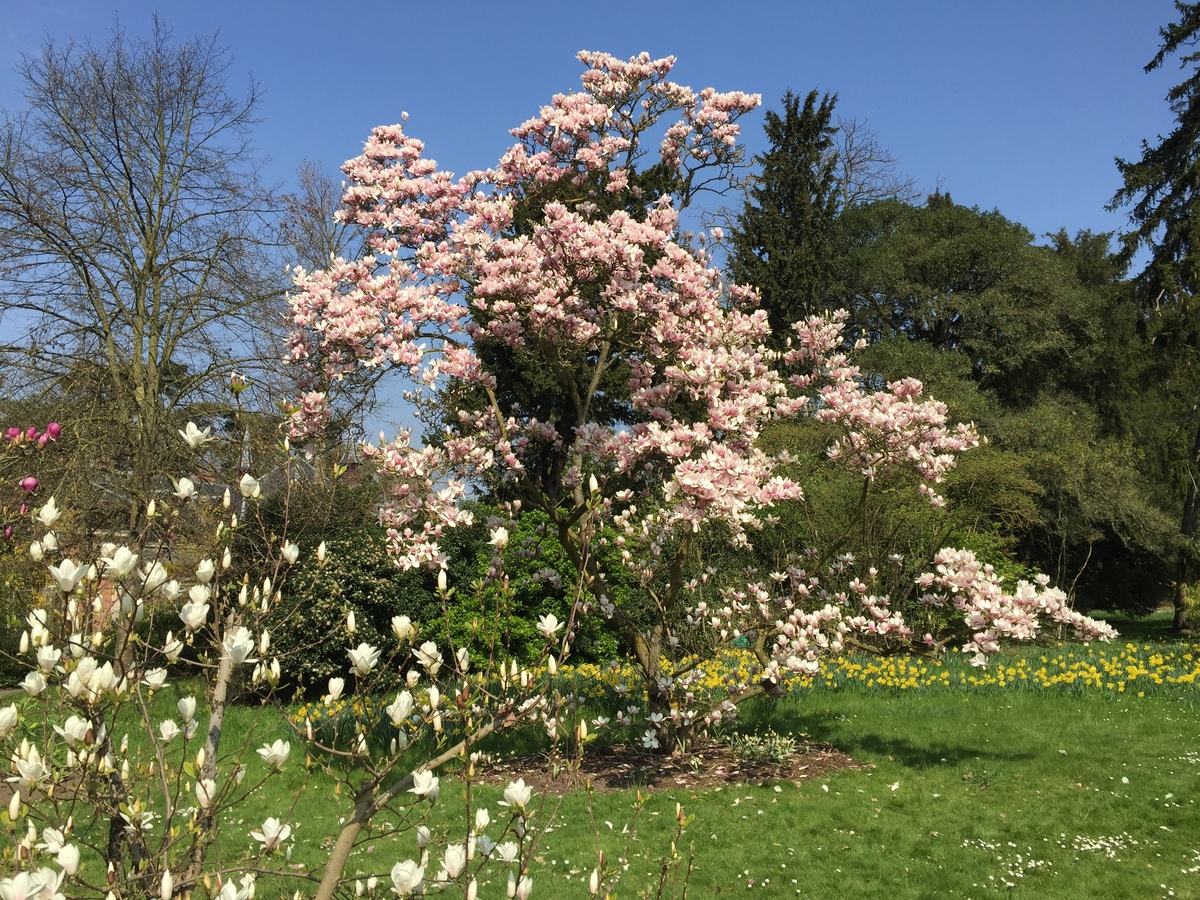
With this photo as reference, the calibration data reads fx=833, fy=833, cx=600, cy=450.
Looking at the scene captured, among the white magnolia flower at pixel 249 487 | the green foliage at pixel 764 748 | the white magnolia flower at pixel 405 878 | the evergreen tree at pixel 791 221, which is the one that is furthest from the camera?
the evergreen tree at pixel 791 221

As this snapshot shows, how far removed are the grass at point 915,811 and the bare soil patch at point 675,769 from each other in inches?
7.7

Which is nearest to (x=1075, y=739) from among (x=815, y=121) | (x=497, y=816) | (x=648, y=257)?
(x=497, y=816)

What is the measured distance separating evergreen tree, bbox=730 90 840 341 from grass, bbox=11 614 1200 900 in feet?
49.3

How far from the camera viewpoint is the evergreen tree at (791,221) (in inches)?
906

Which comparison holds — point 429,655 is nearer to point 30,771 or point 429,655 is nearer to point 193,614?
point 193,614

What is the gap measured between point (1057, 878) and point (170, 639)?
219 inches

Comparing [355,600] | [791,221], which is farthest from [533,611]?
[791,221]

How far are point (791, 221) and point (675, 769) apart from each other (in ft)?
64.8

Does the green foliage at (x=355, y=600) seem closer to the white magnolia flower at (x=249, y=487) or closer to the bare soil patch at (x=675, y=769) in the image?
the bare soil patch at (x=675, y=769)

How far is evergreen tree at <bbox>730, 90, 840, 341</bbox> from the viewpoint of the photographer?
75.5ft

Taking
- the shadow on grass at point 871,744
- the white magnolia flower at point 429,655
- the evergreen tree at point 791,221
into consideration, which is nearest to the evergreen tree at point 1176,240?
the evergreen tree at point 791,221

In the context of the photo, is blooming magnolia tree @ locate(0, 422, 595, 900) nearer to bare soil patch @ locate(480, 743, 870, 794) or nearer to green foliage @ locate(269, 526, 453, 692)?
bare soil patch @ locate(480, 743, 870, 794)

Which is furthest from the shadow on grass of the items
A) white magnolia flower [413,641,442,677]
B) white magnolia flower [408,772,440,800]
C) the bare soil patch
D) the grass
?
white magnolia flower [408,772,440,800]

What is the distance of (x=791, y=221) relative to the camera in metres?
24.0
